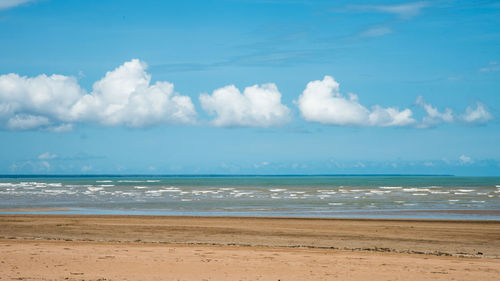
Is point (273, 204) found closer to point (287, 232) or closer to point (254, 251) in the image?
point (287, 232)

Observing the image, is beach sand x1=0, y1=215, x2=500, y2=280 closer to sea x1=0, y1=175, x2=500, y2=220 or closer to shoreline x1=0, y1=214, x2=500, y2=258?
shoreline x1=0, y1=214, x2=500, y2=258

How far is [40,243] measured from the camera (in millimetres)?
19438

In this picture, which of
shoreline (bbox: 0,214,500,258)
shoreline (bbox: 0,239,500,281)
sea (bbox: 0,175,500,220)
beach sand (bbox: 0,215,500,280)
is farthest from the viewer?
sea (bbox: 0,175,500,220)

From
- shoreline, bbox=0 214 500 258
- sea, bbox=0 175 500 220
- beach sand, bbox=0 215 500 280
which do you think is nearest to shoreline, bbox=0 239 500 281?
beach sand, bbox=0 215 500 280

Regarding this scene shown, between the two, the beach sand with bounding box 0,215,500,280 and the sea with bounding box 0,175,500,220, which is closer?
the beach sand with bounding box 0,215,500,280

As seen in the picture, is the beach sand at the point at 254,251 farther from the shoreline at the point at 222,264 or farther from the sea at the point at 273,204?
the sea at the point at 273,204

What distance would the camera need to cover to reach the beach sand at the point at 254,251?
45.7 ft

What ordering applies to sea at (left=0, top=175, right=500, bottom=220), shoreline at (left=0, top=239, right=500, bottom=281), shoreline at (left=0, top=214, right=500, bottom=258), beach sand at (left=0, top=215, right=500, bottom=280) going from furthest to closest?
1. sea at (left=0, top=175, right=500, bottom=220)
2. shoreline at (left=0, top=214, right=500, bottom=258)
3. beach sand at (left=0, top=215, right=500, bottom=280)
4. shoreline at (left=0, top=239, right=500, bottom=281)

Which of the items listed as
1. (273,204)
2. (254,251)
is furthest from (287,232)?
(273,204)

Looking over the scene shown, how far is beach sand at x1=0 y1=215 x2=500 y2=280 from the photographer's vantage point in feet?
45.7

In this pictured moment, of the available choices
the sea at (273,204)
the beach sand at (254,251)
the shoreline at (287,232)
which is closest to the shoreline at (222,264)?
the beach sand at (254,251)

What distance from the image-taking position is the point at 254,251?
17797mm

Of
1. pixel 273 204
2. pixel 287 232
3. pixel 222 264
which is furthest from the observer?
pixel 273 204

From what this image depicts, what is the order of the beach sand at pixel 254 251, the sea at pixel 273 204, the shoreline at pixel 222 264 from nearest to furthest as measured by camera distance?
the shoreline at pixel 222 264, the beach sand at pixel 254 251, the sea at pixel 273 204
